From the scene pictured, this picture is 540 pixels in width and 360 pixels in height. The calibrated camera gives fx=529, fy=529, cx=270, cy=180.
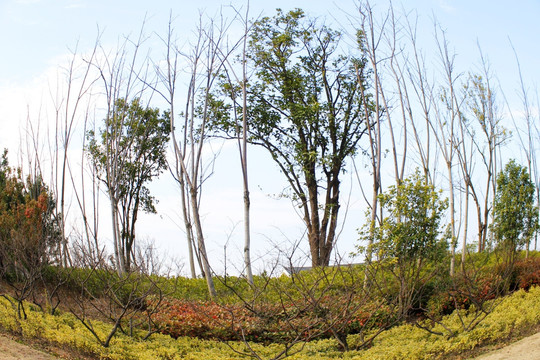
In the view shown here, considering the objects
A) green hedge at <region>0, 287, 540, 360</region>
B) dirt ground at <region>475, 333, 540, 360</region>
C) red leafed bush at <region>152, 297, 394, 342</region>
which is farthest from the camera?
red leafed bush at <region>152, 297, 394, 342</region>

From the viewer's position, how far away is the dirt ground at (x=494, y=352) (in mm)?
7691

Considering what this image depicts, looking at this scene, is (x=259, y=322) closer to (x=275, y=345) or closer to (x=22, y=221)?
(x=275, y=345)

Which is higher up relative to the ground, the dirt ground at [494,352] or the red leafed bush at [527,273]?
the red leafed bush at [527,273]

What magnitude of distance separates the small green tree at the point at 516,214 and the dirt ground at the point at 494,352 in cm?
505

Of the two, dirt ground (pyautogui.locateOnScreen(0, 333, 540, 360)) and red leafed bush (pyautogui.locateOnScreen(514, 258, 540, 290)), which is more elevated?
red leafed bush (pyautogui.locateOnScreen(514, 258, 540, 290))

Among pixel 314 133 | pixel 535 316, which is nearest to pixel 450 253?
pixel 535 316

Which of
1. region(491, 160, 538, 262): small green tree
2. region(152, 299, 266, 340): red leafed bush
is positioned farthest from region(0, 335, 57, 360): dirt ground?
region(491, 160, 538, 262): small green tree

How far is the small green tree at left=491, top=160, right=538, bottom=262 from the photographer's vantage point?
43.1 feet

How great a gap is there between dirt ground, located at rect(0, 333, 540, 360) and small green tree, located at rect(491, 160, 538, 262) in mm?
5049

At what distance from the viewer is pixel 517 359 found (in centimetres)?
757

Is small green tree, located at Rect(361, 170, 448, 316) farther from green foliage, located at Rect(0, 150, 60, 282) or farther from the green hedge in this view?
green foliage, located at Rect(0, 150, 60, 282)

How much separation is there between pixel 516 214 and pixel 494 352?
592 centimetres

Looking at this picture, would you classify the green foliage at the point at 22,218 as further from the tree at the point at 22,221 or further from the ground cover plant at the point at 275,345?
the ground cover plant at the point at 275,345

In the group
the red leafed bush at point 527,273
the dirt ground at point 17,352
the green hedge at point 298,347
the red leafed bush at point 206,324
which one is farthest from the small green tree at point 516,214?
the dirt ground at point 17,352
